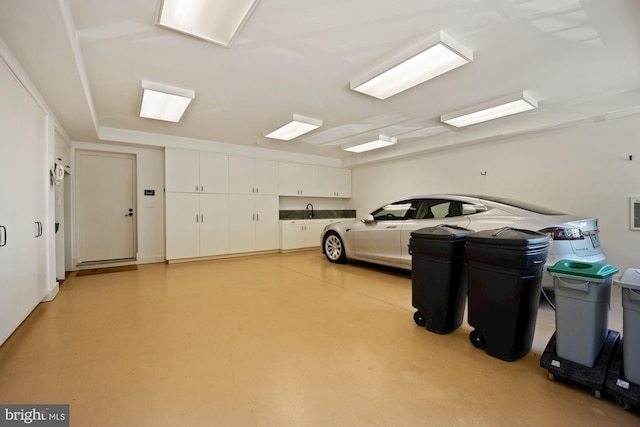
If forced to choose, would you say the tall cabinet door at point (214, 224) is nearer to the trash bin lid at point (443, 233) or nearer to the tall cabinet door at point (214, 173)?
the tall cabinet door at point (214, 173)

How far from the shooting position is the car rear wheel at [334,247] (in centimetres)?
497

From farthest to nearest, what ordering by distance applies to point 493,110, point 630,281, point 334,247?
point 334,247
point 493,110
point 630,281

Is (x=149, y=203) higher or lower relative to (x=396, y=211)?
higher

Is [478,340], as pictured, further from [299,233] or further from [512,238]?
[299,233]

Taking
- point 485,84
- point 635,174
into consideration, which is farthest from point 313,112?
point 635,174

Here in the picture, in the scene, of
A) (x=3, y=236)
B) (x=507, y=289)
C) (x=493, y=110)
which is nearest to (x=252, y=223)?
(x=3, y=236)

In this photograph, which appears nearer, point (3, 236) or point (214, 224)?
point (3, 236)

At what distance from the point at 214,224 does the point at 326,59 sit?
13.9 feet

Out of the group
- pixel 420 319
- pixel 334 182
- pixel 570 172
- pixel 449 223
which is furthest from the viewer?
pixel 334 182

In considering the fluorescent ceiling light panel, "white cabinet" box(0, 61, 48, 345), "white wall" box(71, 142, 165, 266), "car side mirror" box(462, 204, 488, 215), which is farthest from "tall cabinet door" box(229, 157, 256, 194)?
"car side mirror" box(462, 204, 488, 215)

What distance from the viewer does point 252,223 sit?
6.19 meters

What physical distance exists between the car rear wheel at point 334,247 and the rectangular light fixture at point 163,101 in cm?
322

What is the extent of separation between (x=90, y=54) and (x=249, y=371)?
3.14 meters

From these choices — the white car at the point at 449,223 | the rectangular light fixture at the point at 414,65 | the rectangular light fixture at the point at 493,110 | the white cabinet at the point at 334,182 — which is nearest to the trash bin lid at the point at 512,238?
the white car at the point at 449,223
